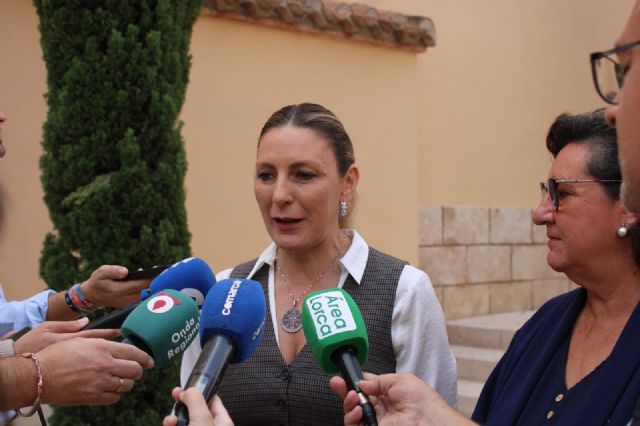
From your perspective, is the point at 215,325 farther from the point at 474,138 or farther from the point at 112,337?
the point at 474,138

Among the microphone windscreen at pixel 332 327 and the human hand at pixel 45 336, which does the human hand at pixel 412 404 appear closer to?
the microphone windscreen at pixel 332 327

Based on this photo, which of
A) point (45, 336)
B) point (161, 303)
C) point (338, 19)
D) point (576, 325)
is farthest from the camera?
point (338, 19)

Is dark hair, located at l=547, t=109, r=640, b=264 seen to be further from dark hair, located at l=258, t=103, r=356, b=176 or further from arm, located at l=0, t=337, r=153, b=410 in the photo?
arm, located at l=0, t=337, r=153, b=410

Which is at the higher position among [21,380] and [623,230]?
[623,230]

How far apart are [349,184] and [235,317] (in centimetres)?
122

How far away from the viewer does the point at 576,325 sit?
2.51 metres

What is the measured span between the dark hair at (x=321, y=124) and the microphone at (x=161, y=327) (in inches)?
40.2

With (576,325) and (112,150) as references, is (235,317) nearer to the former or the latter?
(576,325)

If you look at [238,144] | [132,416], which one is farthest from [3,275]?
[238,144]

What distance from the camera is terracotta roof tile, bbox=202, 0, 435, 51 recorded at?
6160mm

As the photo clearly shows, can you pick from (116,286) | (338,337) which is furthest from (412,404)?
(116,286)

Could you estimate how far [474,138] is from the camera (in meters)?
8.61

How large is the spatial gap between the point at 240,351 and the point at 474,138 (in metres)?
6.86

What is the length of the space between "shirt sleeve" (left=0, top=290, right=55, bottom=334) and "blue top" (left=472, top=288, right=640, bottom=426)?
175 cm
